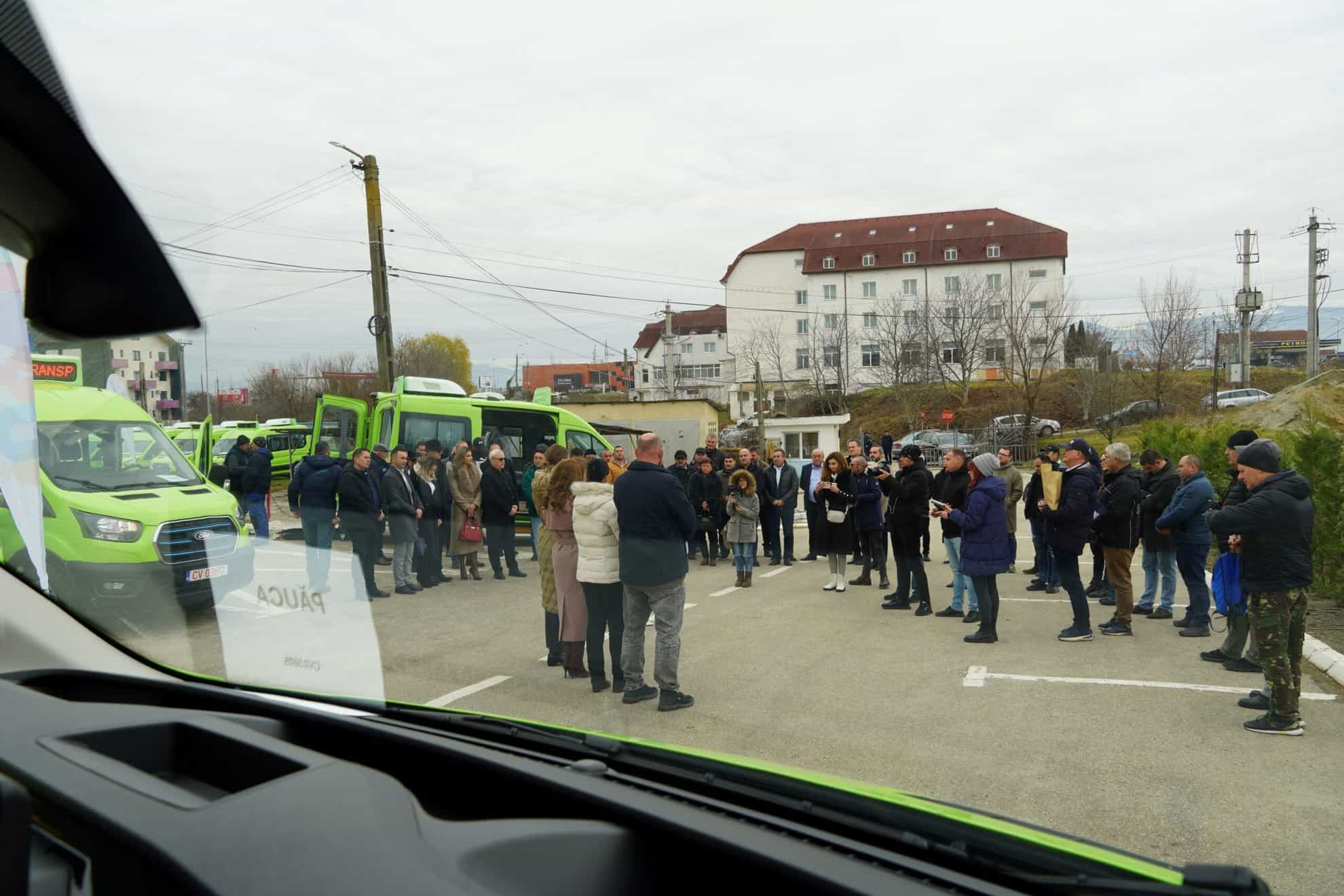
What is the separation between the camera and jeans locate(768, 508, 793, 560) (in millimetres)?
11766

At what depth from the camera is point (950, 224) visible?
7293mm

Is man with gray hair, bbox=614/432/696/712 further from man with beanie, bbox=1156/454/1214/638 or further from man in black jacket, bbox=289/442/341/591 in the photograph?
man with beanie, bbox=1156/454/1214/638

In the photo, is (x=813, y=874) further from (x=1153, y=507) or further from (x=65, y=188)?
(x=1153, y=507)

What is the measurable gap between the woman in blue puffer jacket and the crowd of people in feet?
0.05

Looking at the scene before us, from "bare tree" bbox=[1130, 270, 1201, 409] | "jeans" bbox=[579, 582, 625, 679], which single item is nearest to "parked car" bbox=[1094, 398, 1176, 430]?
"bare tree" bbox=[1130, 270, 1201, 409]

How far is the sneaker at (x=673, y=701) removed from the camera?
15.6 feet

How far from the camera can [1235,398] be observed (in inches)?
1071

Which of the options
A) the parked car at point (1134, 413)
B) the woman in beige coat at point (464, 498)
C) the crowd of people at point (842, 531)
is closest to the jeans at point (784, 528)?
the crowd of people at point (842, 531)

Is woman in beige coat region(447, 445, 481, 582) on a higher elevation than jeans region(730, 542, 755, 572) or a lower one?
higher

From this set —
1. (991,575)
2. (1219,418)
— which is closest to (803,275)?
(1219,418)

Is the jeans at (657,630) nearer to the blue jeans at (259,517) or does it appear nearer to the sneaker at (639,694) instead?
the sneaker at (639,694)

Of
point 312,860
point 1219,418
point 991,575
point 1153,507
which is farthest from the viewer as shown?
point 1219,418

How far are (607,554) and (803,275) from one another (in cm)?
1535

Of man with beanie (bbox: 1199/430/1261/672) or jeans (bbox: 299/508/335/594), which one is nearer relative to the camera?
jeans (bbox: 299/508/335/594)
